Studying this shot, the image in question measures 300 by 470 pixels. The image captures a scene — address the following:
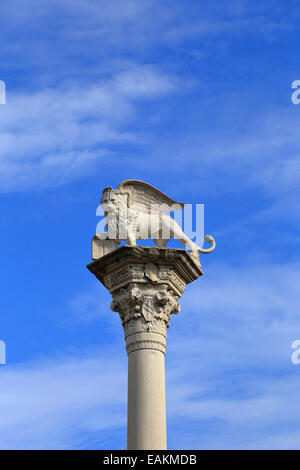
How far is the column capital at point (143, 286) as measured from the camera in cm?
2164

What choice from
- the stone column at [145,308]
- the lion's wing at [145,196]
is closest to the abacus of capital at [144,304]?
the stone column at [145,308]

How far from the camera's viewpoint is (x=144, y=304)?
71.7 feet

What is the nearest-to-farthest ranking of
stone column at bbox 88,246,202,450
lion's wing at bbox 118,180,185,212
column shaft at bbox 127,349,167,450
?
column shaft at bbox 127,349,167,450 < stone column at bbox 88,246,202,450 < lion's wing at bbox 118,180,185,212

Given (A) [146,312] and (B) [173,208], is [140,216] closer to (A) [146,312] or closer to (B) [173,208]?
(B) [173,208]

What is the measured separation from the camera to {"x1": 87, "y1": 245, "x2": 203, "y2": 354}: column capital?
21641 mm

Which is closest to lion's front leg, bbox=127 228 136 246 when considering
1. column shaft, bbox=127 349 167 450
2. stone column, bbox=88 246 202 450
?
stone column, bbox=88 246 202 450

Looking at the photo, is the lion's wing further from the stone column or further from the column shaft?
the column shaft

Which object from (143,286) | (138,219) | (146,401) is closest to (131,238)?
(138,219)

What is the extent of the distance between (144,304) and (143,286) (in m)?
0.51

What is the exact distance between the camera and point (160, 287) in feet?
72.8

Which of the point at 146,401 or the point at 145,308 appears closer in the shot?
the point at 146,401

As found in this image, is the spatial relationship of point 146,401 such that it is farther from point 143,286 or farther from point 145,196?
point 145,196

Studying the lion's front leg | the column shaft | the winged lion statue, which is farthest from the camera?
the winged lion statue
